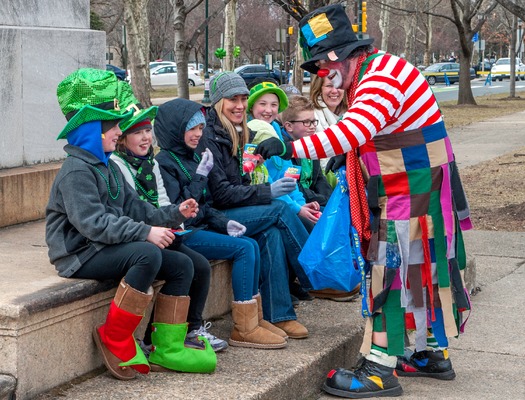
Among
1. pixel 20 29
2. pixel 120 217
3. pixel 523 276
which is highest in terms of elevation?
pixel 20 29

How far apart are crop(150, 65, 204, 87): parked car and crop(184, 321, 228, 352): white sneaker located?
48586mm

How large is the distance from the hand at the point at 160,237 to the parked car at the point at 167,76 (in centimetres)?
4898

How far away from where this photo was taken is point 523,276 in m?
6.73

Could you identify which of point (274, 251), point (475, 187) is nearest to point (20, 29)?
point (274, 251)

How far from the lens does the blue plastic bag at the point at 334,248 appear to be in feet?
14.5

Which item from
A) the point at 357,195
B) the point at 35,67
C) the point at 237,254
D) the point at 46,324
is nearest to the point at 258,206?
the point at 237,254

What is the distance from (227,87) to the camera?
16.6ft

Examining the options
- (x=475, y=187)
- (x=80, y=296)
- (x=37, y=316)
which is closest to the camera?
(x=37, y=316)

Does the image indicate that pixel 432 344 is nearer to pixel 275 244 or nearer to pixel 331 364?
pixel 331 364

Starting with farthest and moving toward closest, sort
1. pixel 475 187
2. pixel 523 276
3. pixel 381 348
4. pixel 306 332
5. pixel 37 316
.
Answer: pixel 475 187 → pixel 523 276 → pixel 306 332 → pixel 381 348 → pixel 37 316

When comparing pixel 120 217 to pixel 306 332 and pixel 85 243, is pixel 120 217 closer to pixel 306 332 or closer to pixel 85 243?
pixel 85 243

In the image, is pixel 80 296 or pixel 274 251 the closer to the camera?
pixel 80 296

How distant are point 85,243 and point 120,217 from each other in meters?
0.21

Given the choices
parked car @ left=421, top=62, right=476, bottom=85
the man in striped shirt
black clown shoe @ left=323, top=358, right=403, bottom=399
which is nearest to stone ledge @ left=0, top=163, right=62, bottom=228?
the man in striped shirt
